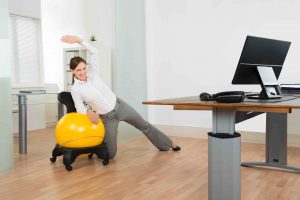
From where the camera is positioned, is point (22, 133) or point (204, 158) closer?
point (204, 158)

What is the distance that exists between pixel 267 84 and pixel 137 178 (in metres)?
1.39

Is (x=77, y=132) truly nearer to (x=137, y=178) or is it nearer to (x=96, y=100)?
(x=96, y=100)

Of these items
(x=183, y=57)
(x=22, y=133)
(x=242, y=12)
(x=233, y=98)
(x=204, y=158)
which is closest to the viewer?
(x=233, y=98)

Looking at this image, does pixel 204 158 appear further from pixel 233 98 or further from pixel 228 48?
pixel 233 98

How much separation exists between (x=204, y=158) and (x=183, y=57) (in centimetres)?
176

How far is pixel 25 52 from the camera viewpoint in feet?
20.0

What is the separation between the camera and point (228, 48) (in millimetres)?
4512

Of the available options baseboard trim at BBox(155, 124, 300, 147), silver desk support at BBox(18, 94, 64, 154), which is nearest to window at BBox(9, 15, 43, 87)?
silver desk support at BBox(18, 94, 64, 154)

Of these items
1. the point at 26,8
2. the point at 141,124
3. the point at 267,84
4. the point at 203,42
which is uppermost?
the point at 26,8

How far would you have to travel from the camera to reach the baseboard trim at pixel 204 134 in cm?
418

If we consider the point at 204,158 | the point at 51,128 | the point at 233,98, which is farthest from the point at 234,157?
the point at 51,128

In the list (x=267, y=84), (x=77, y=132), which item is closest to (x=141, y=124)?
(x=77, y=132)

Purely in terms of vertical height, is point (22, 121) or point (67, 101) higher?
point (67, 101)

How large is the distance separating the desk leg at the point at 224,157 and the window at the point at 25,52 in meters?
4.63
